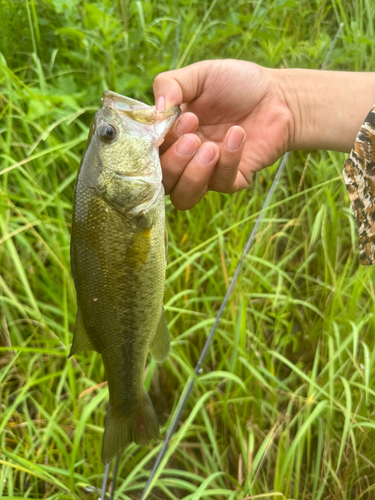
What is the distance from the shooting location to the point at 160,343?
1.60 meters

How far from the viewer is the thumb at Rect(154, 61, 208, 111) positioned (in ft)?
5.21

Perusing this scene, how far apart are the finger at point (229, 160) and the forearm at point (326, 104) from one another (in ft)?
1.86

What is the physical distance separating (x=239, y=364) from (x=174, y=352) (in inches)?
13.2

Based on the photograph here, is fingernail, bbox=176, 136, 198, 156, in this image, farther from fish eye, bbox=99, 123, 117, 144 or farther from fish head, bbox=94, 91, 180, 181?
fish eye, bbox=99, 123, 117, 144

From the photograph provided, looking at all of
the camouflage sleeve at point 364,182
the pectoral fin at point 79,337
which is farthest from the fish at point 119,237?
the camouflage sleeve at point 364,182

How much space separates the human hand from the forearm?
2.2 inches

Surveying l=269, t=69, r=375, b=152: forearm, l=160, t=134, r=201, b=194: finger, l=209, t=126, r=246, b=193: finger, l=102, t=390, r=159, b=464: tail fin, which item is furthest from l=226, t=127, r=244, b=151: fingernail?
l=102, t=390, r=159, b=464: tail fin

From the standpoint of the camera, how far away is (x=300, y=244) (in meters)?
2.62

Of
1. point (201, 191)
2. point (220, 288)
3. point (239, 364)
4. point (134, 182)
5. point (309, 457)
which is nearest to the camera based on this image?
point (134, 182)

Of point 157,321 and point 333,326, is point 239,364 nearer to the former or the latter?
point 333,326

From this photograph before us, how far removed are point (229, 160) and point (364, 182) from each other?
542 mm

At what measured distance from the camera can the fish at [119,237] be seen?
4.63 feet

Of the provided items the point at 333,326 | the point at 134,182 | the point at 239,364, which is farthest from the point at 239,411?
the point at 134,182

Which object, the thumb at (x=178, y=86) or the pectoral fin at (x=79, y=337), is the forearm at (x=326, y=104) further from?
the pectoral fin at (x=79, y=337)
